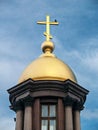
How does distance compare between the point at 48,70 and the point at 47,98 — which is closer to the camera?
the point at 47,98

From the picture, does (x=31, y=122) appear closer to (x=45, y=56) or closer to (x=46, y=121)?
(x=46, y=121)

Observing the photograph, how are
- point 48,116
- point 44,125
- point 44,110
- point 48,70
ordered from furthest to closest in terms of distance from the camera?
point 48,70 → point 44,110 → point 48,116 → point 44,125

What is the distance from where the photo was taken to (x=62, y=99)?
32.8 meters

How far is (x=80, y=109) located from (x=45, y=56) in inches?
186

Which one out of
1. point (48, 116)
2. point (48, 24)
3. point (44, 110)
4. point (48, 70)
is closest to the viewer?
point (48, 116)

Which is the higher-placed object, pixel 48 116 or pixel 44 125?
pixel 48 116

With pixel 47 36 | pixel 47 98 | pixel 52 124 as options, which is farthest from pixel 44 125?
pixel 47 36

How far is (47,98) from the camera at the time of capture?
32.8m

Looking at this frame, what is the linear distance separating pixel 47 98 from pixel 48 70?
6.64 feet

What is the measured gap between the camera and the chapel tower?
1262 inches

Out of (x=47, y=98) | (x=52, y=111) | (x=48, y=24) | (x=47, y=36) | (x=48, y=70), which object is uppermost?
(x=48, y=24)

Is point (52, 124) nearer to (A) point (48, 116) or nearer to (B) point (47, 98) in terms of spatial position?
(A) point (48, 116)

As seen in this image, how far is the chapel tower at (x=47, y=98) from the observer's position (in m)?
32.1

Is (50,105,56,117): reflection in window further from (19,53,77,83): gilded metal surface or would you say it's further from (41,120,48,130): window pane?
(19,53,77,83): gilded metal surface
